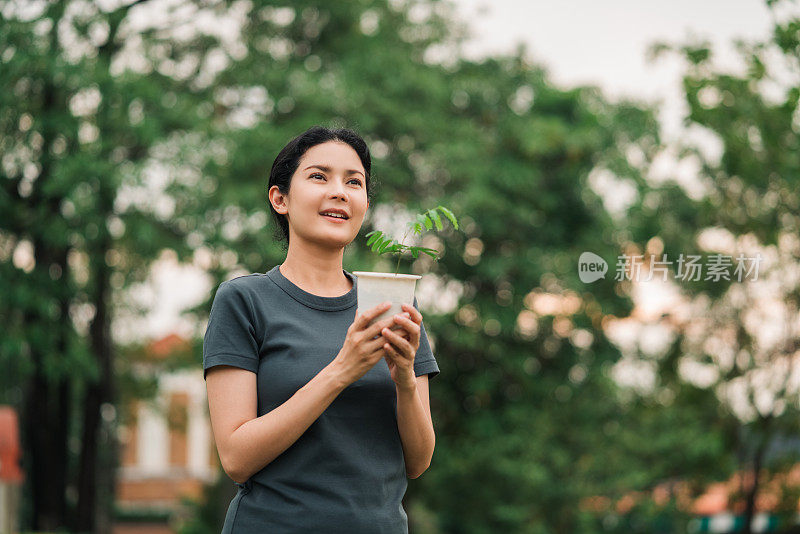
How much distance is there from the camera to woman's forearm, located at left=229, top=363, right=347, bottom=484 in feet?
5.49

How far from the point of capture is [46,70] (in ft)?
31.0

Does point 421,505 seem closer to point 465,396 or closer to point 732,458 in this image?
point 465,396

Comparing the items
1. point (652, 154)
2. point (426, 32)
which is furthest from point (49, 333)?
point (652, 154)

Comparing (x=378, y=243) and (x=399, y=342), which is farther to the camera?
(x=378, y=243)

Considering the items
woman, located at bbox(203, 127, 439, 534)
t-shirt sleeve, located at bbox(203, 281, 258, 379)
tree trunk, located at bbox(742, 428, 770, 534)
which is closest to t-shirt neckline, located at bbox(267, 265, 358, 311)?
woman, located at bbox(203, 127, 439, 534)

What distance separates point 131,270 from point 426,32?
18.9 feet

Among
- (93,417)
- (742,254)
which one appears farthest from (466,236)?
(93,417)

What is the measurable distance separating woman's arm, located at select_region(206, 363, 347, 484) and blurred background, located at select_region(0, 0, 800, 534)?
794cm

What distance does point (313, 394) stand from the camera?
5.49 ft

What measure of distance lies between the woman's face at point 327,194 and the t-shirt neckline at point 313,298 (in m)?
0.11

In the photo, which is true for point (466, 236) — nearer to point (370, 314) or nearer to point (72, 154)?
point (72, 154)

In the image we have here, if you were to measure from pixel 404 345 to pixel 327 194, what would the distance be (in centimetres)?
43

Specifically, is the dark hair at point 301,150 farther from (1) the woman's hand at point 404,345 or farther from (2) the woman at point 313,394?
(1) the woman's hand at point 404,345

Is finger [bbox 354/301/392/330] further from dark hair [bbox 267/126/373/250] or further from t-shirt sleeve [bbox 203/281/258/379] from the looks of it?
dark hair [bbox 267/126/373/250]
